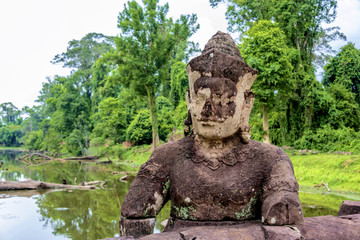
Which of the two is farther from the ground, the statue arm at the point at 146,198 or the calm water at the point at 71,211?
the statue arm at the point at 146,198

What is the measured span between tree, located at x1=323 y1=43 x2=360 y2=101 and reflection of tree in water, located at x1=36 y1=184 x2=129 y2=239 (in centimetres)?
1499

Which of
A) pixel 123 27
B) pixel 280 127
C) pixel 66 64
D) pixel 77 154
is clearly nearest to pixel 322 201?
pixel 280 127

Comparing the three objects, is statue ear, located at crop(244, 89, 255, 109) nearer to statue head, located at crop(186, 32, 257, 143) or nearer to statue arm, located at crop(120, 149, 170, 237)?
statue head, located at crop(186, 32, 257, 143)

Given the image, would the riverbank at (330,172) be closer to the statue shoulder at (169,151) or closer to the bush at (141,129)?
the statue shoulder at (169,151)

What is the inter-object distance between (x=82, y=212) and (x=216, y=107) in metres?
7.24

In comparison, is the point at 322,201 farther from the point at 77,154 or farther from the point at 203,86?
the point at 77,154

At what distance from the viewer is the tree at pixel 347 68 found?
18562 mm

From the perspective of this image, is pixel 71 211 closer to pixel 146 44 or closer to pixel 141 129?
pixel 146 44

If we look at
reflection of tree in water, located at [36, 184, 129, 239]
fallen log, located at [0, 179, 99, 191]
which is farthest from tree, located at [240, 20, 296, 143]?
fallen log, located at [0, 179, 99, 191]

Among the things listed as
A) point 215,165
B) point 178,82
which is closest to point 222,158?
point 215,165

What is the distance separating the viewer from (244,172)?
8.51 ft

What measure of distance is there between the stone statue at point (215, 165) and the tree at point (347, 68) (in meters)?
18.5

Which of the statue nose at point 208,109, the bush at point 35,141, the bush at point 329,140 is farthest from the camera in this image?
the bush at point 35,141

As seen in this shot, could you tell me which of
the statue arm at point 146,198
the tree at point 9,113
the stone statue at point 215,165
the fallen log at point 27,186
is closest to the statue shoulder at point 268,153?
the stone statue at point 215,165
